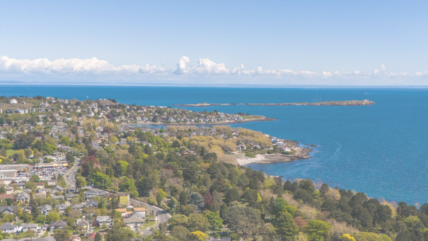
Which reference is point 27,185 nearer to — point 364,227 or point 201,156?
point 201,156

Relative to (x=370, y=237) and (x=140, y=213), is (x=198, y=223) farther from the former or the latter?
(x=370, y=237)

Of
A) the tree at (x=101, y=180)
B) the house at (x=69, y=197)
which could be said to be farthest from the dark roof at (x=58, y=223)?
the tree at (x=101, y=180)

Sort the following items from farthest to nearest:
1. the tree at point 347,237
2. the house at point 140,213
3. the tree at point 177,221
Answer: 1. the house at point 140,213
2. the tree at point 177,221
3. the tree at point 347,237

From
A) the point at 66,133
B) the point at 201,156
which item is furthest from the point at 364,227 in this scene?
the point at 66,133

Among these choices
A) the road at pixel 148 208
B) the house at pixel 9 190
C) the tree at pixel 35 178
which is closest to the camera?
the road at pixel 148 208

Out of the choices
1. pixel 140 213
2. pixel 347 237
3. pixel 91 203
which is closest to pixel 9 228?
pixel 91 203

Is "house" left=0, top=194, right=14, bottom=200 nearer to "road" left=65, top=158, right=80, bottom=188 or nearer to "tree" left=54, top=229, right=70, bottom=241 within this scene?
"road" left=65, top=158, right=80, bottom=188

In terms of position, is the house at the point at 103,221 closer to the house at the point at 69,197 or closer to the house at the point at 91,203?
the house at the point at 91,203
